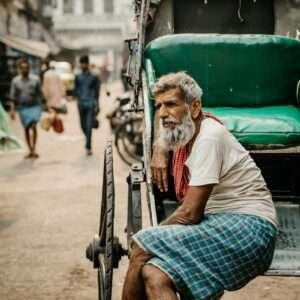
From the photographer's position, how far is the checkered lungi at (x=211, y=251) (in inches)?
105

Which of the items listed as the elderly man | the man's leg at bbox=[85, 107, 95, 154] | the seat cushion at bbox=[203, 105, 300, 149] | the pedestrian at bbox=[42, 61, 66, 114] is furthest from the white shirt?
the pedestrian at bbox=[42, 61, 66, 114]

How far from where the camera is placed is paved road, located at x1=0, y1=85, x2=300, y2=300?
4559 millimetres

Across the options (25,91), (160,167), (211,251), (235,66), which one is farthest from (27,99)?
(211,251)

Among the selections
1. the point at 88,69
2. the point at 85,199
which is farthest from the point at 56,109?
the point at 85,199

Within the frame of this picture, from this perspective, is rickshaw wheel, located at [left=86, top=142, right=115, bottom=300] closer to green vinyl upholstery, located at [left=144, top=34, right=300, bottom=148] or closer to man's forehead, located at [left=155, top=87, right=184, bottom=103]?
man's forehead, located at [left=155, top=87, right=184, bottom=103]

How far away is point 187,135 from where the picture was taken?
2971 millimetres

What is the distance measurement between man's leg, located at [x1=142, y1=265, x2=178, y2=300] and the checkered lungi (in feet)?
0.09

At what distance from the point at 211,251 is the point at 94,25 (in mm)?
57176

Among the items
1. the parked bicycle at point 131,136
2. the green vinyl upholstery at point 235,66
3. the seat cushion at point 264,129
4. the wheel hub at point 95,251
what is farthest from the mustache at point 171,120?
the parked bicycle at point 131,136

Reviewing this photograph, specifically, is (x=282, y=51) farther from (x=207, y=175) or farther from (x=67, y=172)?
(x=67, y=172)

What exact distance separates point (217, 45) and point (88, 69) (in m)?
6.98

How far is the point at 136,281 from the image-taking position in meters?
2.69

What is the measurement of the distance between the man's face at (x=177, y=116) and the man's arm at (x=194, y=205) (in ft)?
0.97

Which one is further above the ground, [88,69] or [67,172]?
[88,69]
